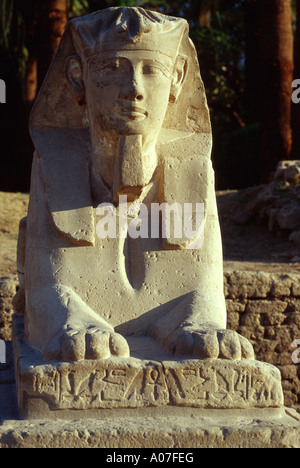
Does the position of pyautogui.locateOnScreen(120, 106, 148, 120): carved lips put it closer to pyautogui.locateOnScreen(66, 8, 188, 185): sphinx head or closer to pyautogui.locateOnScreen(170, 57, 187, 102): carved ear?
pyautogui.locateOnScreen(66, 8, 188, 185): sphinx head

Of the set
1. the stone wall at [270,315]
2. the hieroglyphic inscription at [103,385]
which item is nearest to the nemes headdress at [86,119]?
the hieroglyphic inscription at [103,385]

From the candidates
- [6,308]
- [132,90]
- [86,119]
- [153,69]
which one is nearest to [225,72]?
[6,308]

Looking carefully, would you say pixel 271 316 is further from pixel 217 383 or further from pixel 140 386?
pixel 140 386

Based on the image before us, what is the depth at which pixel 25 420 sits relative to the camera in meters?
3.08

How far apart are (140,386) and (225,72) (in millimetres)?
16307

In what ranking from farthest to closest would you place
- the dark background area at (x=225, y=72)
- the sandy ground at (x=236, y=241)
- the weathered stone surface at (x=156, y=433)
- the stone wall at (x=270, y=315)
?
the dark background area at (x=225, y=72) → the sandy ground at (x=236, y=241) → the stone wall at (x=270, y=315) → the weathered stone surface at (x=156, y=433)

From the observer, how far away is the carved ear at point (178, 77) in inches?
153

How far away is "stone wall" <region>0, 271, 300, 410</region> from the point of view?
19.6ft

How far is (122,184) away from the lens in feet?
12.0

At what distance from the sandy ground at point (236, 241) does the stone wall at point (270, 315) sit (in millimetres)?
1480

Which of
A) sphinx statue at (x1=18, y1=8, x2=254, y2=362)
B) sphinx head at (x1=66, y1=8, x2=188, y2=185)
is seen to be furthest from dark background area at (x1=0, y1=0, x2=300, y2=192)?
sphinx head at (x1=66, y1=8, x2=188, y2=185)

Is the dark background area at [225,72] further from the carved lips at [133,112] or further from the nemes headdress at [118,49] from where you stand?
the carved lips at [133,112]

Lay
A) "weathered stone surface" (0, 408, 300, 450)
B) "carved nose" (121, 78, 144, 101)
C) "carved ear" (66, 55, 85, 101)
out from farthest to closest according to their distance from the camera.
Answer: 1. "carved ear" (66, 55, 85, 101)
2. "carved nose" (121, 78, 144, 101)
3. "weathered stone surface" (0, 408, 300, 450)

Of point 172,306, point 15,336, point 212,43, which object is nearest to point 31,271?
point 15,336
